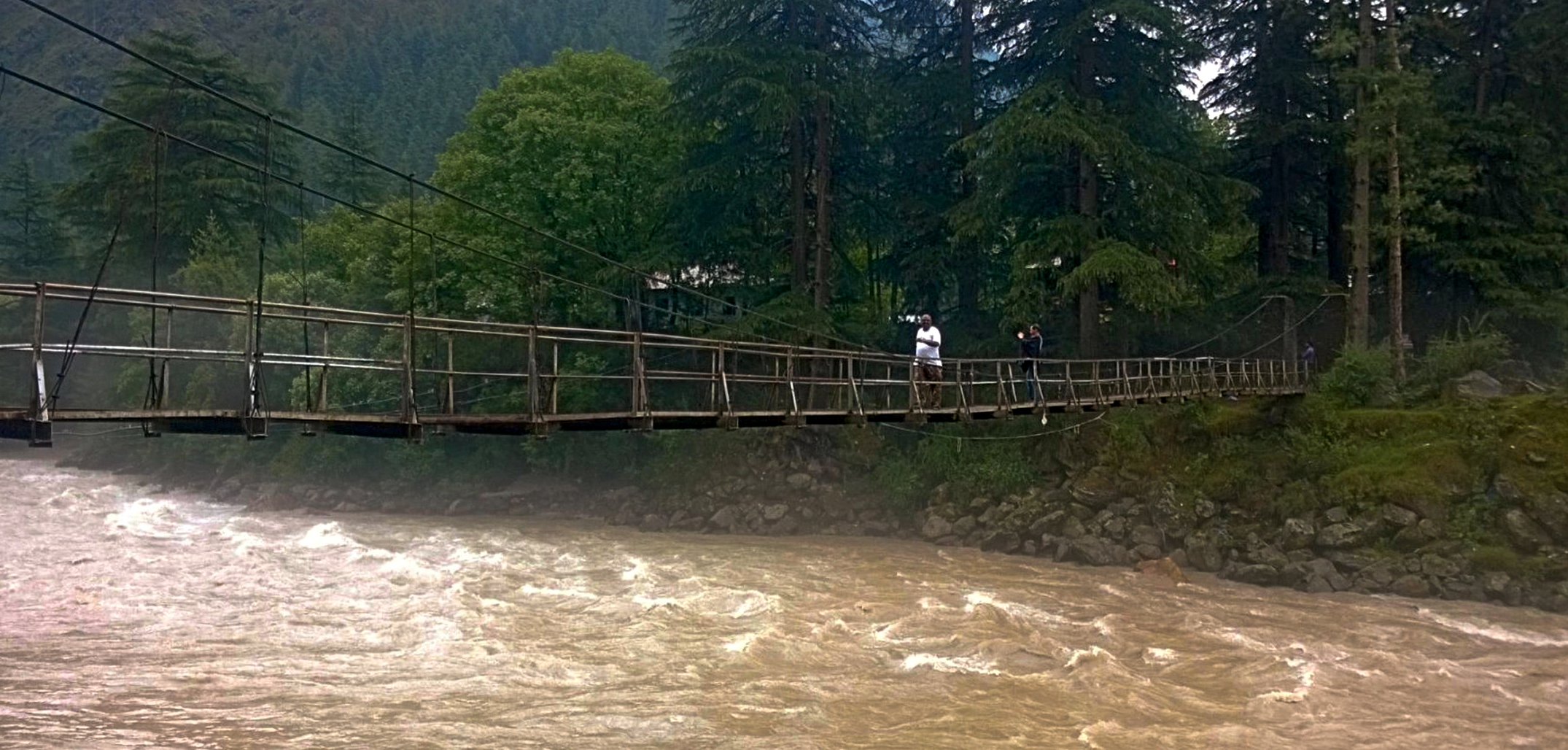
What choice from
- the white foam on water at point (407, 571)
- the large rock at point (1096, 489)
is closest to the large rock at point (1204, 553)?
the large rock at point (1096, 489)

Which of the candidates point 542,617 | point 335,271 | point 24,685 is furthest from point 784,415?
point 335,271

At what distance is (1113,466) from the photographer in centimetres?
2009

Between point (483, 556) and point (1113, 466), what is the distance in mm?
11345

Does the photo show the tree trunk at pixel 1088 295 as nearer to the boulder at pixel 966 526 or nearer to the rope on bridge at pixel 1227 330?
the rope on bridge at pixel 1227 330

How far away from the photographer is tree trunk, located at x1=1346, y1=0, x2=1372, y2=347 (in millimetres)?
20750

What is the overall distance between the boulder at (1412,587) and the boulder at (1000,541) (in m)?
5.84

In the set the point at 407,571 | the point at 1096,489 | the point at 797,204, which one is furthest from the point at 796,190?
the point at 407,571

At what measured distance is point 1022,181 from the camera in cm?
2339

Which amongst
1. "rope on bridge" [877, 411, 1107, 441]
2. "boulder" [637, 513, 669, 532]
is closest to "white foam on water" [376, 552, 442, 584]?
"boulder" [637, 513, 669, 532]

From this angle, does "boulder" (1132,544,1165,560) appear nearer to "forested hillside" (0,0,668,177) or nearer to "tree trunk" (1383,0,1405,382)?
"tree trunk" (1383,0,1405,382)

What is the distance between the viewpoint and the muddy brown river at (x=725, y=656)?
930 cm

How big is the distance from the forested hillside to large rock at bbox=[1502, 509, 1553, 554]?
222 feet

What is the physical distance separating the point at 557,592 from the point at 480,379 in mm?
14020

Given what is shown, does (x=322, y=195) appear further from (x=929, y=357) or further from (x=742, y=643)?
(x=929, y=357)
